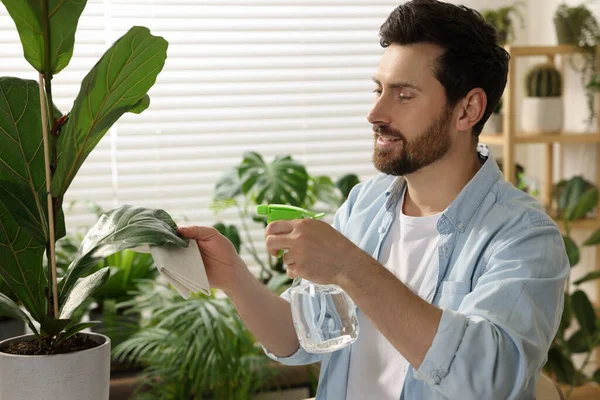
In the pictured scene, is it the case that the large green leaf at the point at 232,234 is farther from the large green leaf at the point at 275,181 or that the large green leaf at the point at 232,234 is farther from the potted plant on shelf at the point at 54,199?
the potted plant on shelf at the point at 54,199

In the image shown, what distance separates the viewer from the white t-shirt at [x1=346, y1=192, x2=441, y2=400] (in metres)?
1.58

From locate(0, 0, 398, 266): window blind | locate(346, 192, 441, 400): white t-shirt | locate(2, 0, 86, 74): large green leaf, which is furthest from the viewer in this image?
locate(0, 0, 398, 266): window blind

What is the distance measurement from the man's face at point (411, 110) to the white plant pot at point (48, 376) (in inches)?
29.3

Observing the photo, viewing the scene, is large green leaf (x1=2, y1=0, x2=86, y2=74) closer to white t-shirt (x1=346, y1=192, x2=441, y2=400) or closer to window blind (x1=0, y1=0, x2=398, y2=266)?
white t-shirt (x1=346, y1=192, x2=441, y2=400)

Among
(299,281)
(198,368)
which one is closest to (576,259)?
(198,368)

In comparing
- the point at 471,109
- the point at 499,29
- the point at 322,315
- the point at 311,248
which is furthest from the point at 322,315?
the point at 499,29

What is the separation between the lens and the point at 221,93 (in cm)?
326

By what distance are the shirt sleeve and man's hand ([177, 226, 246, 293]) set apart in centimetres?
43

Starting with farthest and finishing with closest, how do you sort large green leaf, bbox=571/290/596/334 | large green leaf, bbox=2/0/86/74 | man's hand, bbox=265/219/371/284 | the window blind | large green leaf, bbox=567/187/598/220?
the window blind, large green leaf, bbox=567/187/598/220, large green leaf, bbox=571/290/596/334, man's hand, bbox=265/219/371/284, large green leaf, bbox=2/0/86/74

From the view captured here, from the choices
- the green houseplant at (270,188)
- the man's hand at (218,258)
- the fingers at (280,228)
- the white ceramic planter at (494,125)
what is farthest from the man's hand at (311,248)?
the white ceramic planter at (494,125)

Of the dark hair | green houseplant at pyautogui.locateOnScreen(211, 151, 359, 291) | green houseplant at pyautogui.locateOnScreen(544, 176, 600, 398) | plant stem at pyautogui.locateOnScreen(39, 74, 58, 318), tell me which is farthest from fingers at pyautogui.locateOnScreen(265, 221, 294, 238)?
green houseplant at pyautogui.locateOnScreen(544, 176, 600, 398)

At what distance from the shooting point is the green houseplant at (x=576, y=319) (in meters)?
2.82

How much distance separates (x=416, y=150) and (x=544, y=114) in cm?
162

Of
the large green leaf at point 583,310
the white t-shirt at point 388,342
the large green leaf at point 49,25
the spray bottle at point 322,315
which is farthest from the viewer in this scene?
the large green leaf at point 583,310
